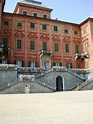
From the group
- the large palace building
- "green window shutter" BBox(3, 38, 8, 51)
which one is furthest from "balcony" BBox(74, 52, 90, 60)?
"green window shutter" BBox(3, 38, 8, 51)

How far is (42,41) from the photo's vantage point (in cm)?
3272

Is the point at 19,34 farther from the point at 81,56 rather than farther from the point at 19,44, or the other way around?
the point at 81,56

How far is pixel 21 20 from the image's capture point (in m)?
31.8

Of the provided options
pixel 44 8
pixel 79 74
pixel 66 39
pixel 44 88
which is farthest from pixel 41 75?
pixel 44 8

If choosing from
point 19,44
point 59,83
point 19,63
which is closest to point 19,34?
point 19,44

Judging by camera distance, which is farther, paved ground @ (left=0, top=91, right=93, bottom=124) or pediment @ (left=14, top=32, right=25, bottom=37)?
pediment @ (left=14, top=32, right=25, bottom=37)

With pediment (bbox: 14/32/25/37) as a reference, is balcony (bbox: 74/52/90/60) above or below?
below

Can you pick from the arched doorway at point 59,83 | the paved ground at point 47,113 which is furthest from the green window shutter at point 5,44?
the paved ground at point 47,113

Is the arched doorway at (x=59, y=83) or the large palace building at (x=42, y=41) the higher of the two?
the large palace building at (x=42, y=41)

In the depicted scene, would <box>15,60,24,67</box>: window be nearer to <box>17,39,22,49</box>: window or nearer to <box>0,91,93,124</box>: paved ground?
<box>17,39,22,49</box>: window

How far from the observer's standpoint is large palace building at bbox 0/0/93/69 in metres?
A: 30.1

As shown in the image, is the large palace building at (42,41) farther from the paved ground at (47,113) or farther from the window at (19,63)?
the paved ground at (47,113)

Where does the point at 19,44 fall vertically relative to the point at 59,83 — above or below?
above

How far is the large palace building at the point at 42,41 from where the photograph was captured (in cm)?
3014
